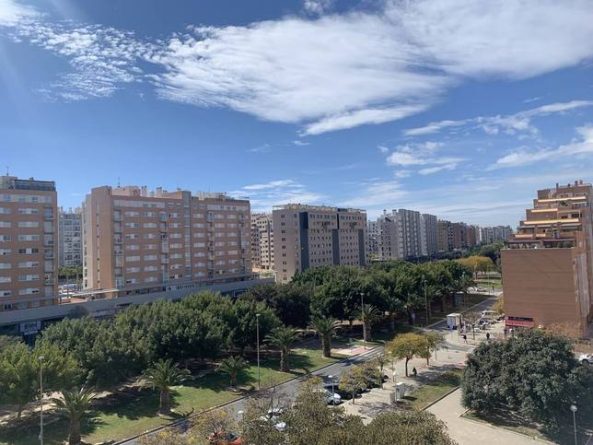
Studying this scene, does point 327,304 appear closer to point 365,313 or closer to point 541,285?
point 365,313

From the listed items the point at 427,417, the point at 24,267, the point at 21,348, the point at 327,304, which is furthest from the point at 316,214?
the point at 427,417

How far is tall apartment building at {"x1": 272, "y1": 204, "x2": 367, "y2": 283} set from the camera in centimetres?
12325

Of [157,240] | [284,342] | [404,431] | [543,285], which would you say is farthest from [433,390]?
[157,240]

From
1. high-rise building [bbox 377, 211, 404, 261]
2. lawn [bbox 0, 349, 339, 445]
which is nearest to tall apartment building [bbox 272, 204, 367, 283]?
high-rise building [bbox 377, 211, 404, 261]

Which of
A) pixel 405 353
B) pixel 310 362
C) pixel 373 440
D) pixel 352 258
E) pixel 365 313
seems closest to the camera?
pixel 373 440

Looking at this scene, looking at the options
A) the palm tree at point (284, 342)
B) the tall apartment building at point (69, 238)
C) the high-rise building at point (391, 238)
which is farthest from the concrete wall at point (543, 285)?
the tall apartment building at point (69, 238)

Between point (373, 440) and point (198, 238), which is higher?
point (198, 238)

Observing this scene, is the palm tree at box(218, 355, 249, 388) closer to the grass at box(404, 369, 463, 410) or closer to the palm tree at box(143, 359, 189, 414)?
the palm tree at box(143, 359, 189, 414)

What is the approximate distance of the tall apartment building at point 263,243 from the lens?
154 metres

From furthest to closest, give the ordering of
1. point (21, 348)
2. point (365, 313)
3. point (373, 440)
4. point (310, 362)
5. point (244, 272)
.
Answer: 1. point (244, 272)
2. point (365, 313)
3. point (310, 362)
4. point (21, 348)
5. point (373, 440)

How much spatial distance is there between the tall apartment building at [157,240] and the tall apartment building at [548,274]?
5343 cm

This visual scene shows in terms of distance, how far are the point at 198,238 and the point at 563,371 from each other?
6882cm

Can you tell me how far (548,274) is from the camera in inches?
2259

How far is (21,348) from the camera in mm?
33438
